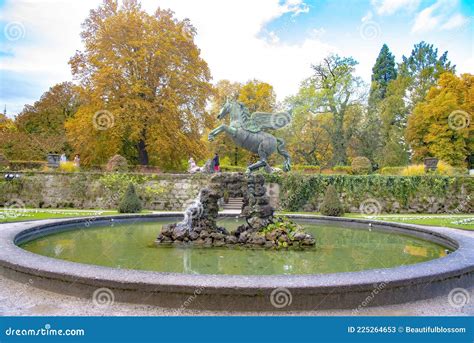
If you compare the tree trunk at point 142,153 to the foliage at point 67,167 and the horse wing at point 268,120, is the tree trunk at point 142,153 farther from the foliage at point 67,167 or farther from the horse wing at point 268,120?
the horse wing at point 268,120

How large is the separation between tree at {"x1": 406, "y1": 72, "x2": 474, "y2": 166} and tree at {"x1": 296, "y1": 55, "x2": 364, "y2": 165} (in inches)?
261

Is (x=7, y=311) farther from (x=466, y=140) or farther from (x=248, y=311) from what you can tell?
(x=466, y=140)

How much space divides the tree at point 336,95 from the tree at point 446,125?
6.62 m

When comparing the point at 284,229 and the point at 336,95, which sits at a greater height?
the point at 336,95

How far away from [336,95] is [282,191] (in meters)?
24.3

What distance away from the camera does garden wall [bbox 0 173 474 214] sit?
22.2 metres

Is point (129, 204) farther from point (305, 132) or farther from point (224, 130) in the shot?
point (305, 132)

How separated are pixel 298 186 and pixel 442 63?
40.2 m

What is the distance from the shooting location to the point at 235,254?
830cm

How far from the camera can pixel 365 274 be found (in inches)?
201

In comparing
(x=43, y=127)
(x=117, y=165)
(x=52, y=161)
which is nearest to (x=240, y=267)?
(x=117, y=165)

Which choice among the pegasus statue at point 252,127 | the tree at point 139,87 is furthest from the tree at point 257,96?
the pegasus statue at point 252,127

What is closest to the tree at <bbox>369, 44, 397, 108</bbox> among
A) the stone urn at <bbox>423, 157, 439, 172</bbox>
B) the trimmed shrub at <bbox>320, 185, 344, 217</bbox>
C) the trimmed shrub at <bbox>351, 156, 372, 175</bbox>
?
the trimmed shrub at <bbox>351, 156, 372, 175</bbox>
